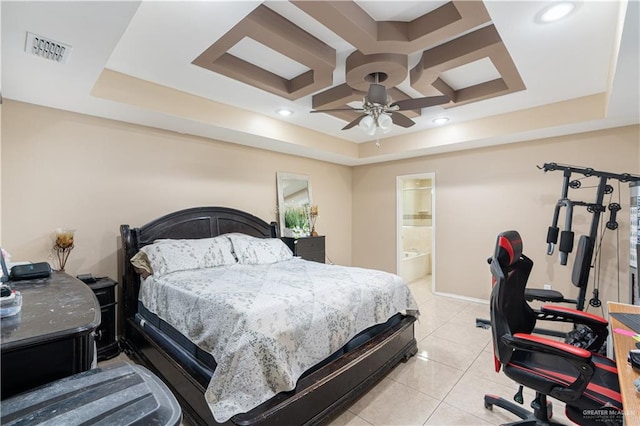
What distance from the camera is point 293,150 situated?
4.70 metres

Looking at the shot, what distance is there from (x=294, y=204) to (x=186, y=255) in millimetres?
2277

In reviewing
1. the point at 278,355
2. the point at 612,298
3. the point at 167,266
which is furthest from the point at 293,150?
the point at 612,298

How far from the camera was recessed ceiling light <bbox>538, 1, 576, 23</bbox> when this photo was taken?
1.80m

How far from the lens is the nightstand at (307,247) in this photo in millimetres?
4453

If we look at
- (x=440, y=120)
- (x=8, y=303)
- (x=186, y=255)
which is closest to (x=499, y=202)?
(x=440, y=120)

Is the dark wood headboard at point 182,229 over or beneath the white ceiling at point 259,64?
beneath

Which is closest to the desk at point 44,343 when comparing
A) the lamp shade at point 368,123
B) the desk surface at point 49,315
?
the desk surface at point 49,315

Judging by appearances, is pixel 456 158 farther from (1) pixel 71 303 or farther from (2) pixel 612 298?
(1) pixel 71 303

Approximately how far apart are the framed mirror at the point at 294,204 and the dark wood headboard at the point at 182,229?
30 cm

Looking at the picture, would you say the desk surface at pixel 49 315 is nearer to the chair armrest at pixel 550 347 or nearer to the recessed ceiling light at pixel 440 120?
the chair armrest at pixel 550 347

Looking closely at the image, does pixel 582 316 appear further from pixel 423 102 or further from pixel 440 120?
pixel 440 120

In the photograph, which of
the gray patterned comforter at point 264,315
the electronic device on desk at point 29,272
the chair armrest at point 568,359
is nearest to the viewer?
the chair armrest at point 568,359

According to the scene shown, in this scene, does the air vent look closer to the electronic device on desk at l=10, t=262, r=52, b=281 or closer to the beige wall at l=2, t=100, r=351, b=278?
the beige wall at l=2, t=100, r=351, b=278

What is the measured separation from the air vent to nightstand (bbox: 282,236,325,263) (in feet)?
10.5
